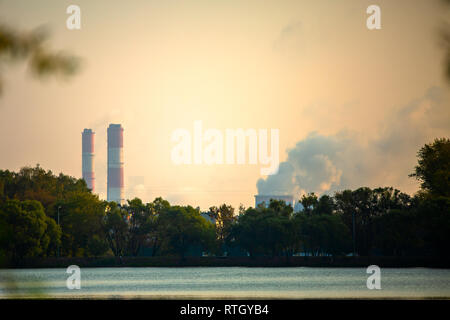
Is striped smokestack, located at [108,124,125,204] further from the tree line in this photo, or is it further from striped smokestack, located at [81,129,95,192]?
the tree line

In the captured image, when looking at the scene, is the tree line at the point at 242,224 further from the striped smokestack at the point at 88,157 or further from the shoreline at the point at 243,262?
the striped smokestack at the point at 88,157

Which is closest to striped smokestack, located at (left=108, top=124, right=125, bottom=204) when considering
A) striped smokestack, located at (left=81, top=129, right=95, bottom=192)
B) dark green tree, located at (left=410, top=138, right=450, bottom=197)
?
striped smokestack, located at (left=81, top=129, right=95, bottom=192)

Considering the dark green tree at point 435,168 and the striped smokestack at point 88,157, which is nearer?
the dark green tree at point 435,168

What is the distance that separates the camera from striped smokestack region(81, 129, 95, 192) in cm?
15262

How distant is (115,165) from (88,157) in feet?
26.9

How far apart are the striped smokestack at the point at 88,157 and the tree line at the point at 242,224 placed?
6039 centimetres

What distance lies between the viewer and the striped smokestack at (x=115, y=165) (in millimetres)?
149875

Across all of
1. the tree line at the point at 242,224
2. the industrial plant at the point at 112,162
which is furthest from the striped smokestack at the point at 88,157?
the tree line at the point at 242,224

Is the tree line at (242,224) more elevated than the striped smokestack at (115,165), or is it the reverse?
the striped smokestack at (115,165)

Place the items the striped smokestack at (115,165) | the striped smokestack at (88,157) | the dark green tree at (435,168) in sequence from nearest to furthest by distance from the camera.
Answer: the dark green tree at (435,168) → the striped smokestack at (115,165) → the striped smokestack at (88,157)

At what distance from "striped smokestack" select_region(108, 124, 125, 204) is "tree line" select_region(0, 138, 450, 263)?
5750 centimetres

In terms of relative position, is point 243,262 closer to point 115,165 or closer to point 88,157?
point 115,165

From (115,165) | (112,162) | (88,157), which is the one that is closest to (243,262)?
(115,165)
